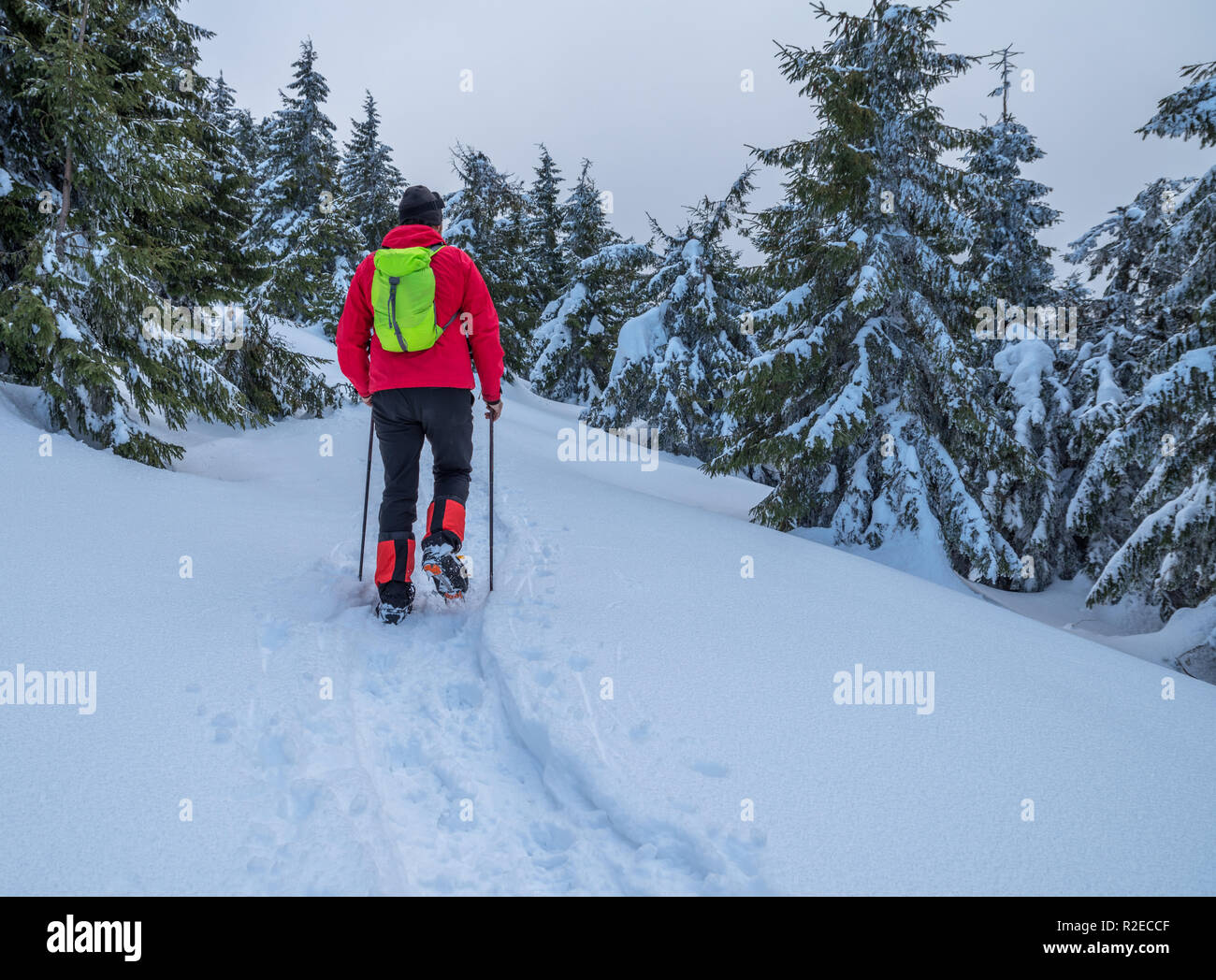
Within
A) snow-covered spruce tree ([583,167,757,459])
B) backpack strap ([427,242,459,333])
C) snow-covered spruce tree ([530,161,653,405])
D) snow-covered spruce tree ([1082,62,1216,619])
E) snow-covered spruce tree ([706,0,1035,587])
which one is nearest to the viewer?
backpack strap ([427,242,459,333])

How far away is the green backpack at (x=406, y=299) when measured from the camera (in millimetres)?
4129

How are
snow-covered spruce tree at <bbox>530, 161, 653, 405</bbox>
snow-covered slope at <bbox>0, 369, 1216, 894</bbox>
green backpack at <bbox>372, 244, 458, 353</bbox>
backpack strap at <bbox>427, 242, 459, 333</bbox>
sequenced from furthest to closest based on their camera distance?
snow-covered spruce tree at <bbox>530, 161, 653, 405</bbox>
backpack strap at <bbox>427, 242, 459, 333</bbox>
green backpack at <bbox>372, 244, 458, 353</bbox>
snow-covered slope at <bbox>0, 369, 1216, 894</bbox>

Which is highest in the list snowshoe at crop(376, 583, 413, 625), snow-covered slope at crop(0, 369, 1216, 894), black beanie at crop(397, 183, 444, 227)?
black beanie at crop(397, 183, 444, 227)

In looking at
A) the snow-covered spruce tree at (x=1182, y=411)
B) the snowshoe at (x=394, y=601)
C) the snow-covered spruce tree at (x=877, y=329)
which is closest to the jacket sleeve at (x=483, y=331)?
the snowshoe at (x=394, y=601)

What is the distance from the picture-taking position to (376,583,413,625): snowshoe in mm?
4148

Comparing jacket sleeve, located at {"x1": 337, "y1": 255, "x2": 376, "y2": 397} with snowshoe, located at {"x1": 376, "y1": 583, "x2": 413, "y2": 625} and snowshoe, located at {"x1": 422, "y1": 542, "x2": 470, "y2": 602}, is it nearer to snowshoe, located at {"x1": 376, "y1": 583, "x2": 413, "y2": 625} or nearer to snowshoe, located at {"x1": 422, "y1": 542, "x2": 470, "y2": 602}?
snowshoe, located at {"x1": 422, "y1": 542, "x2": 470, "y2": 602}

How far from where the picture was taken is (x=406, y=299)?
413 centimetres

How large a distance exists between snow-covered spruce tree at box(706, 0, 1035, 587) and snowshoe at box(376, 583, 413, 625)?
5.88 m

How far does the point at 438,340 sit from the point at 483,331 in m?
0.33

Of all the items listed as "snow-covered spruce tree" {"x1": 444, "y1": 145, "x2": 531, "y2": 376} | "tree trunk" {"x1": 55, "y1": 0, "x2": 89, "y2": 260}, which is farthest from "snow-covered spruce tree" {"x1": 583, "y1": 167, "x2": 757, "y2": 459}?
"tree trunk" {"x1": 55, "y1": 0, "x2": 89, "y2": 260}

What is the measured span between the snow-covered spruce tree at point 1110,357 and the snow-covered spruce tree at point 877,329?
23.7ft

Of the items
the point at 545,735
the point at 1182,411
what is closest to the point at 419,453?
the point at 545,735

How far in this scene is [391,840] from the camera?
2426 millimetres

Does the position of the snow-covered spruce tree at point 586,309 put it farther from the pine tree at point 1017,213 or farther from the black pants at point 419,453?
the black pants at point 419,453
